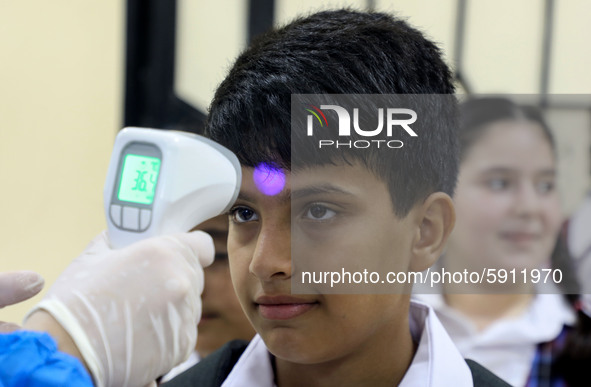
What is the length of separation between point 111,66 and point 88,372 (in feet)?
4.80

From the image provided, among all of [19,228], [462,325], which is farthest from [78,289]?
[19,228]

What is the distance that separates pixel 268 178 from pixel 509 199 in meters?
0.57

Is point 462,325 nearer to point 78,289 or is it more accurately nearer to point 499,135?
point 499,135

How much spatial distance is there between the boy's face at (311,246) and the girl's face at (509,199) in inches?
14.2

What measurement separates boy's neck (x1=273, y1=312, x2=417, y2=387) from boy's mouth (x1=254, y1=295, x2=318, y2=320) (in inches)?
4.3

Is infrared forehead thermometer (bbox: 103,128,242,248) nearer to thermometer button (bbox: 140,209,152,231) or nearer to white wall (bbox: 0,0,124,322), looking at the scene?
thermometer button (bbox: 140,209,152,231)

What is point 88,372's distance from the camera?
1.89 ft

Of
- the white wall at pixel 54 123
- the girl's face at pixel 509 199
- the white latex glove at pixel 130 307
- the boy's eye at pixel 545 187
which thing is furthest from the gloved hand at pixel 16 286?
the white wall at pixel 54 123

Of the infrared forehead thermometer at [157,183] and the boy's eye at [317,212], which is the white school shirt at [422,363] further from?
the infrared forehead thermometer at [157,183]

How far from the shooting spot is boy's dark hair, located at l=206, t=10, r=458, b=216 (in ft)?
2.63

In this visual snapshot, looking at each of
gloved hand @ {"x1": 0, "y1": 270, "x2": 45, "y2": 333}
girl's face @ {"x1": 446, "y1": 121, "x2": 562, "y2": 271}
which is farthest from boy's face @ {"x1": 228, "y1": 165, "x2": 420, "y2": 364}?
girl's face @ {"x1": 446, "y1": 121, "x2": 562, "y2": 271}

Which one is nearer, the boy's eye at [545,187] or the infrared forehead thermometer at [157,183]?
the infrared forehead thermometer at [157,183]

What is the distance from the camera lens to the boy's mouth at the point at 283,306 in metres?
0.81

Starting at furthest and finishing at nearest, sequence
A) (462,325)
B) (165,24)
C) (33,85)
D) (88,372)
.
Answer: (165,24), (33,85), (462,325), (88,372)
